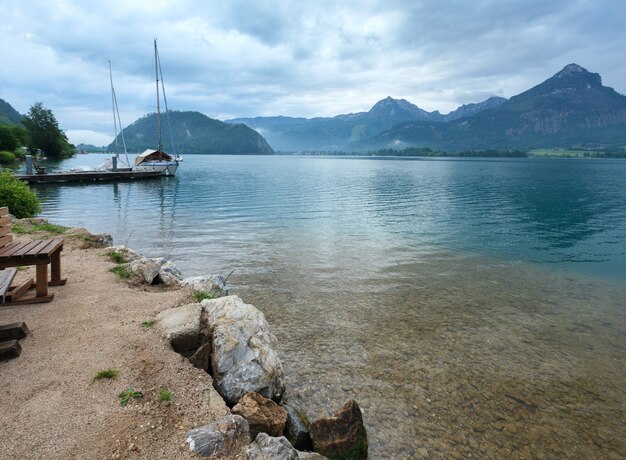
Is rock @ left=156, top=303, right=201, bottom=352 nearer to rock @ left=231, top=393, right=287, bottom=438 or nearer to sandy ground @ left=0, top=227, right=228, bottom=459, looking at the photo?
sandy ground @ left=0, top=227, right=228, bottom=459

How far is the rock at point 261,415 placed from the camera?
6.01m

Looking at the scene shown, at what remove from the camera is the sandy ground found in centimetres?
510

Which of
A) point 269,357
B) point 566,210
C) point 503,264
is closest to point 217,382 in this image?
point 269,357

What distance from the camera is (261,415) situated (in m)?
6.14

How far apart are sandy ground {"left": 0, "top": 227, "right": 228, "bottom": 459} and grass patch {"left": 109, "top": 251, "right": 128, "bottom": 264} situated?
459cm

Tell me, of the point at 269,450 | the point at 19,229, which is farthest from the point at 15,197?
the point at 269,450

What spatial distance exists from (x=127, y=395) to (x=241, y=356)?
2.18 meters

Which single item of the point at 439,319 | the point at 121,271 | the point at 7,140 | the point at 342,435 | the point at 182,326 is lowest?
the point at 439,319

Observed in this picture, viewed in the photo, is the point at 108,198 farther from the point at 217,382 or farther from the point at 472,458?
the point at 472,458

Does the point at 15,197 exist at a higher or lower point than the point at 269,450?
higher

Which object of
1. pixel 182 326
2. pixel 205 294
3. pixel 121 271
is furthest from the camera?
pixel 121 271

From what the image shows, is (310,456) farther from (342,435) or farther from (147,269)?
(147,269)

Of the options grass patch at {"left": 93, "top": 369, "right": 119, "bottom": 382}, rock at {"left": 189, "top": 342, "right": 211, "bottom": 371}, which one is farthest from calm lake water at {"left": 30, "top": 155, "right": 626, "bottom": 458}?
grass patch at {"left": 93, "top": 369, "right": 119, "bottom": 382}

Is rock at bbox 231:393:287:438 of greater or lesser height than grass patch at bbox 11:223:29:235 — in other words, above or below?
below
